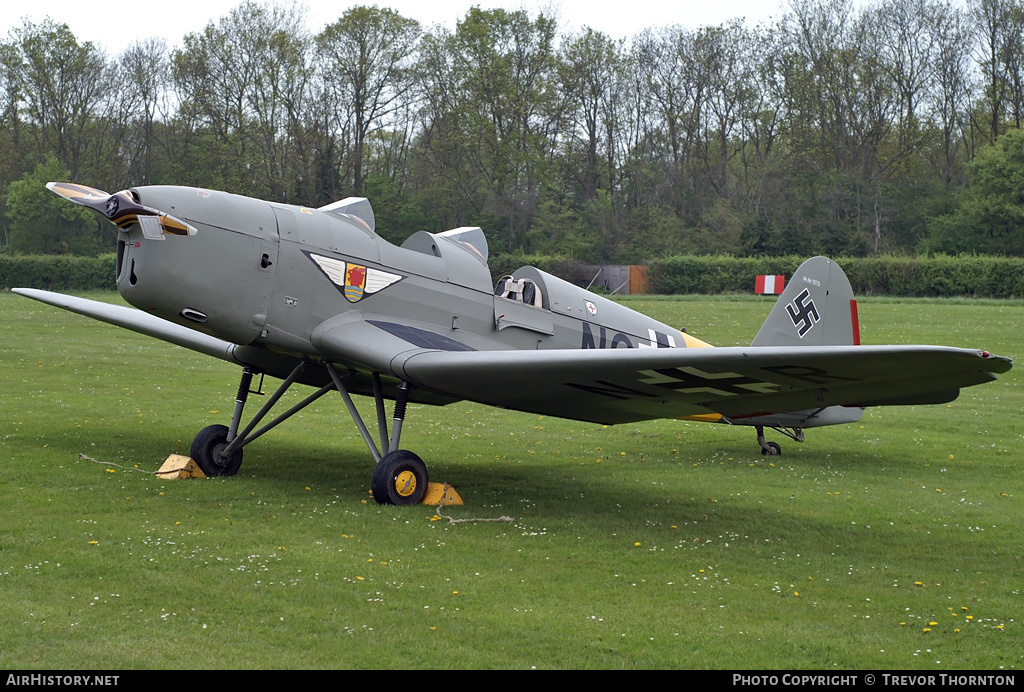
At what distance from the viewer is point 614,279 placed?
2136 inches

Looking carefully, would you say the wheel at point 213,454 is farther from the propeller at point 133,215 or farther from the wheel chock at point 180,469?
the propeller at point 133,215

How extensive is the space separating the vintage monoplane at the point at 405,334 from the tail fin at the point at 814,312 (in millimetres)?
2946

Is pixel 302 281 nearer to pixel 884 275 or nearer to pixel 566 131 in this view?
pixel 884 275

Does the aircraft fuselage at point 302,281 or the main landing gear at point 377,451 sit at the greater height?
the aircraft fuselage at point 302,281

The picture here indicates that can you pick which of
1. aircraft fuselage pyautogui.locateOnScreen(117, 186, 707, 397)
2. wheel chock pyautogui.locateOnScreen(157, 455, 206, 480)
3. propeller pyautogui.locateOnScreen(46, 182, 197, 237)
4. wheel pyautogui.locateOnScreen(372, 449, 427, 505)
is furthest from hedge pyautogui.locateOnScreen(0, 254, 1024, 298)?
propeller pyautogui.locateOnScreen(46, 182, 197, 237)

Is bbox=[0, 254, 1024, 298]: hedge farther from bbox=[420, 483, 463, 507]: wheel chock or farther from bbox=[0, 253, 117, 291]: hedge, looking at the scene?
bbox=[420, 483, 463, 507]: wheel chock

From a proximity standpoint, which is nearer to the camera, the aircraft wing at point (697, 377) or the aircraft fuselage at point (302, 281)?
the aircraft wing at point (697, 377)

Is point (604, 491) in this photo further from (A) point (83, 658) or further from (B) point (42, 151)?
(B) point (42, 151)

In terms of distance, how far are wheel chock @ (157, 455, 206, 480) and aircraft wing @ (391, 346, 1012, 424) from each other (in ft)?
8.82

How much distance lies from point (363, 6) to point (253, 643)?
5846cm

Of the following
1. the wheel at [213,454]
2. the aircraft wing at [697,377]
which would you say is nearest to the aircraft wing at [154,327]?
the wheel at [213,454]

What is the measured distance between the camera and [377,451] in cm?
849

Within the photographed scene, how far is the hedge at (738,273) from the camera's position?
44.3 metres

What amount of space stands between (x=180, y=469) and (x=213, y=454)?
39 cm
